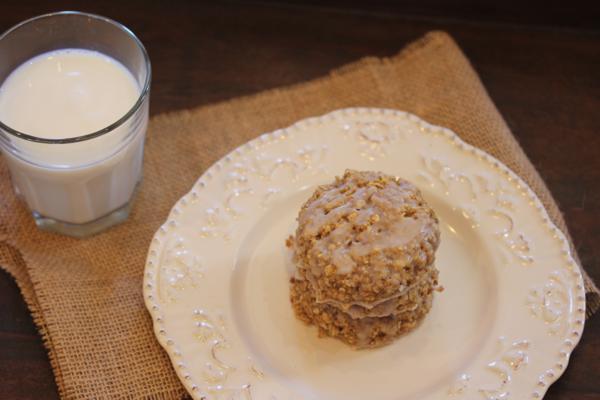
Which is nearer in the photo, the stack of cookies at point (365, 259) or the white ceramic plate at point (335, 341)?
the stack of cookies at point (365, 259)

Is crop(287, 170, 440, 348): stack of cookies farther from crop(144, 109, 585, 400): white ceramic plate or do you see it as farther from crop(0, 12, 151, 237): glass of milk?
crop(0, 12, 151, 237): glass of milk

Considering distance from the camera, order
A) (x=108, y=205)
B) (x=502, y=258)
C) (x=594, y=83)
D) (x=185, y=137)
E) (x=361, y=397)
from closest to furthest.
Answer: (x=361, y=397)
(x=502, y=258)
(x=108, y=205)
(x=185, y=137)
(x=594, y=83)

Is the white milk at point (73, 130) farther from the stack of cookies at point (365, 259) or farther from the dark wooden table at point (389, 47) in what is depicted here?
the stack of cookies at point (365, 259)

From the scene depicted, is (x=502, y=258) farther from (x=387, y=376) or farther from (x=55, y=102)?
(x=55, y=102)

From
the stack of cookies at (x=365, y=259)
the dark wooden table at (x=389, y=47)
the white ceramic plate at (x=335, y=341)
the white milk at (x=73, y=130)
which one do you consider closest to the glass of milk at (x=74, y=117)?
the white milk at (x=73, y=130)

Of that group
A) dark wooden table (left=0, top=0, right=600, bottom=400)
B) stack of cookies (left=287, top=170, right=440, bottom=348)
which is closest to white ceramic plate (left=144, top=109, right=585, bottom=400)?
stack of cookies (left=287, top=170, right=440, bottom=348)

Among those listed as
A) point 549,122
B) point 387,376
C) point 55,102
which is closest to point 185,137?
point 55,102
